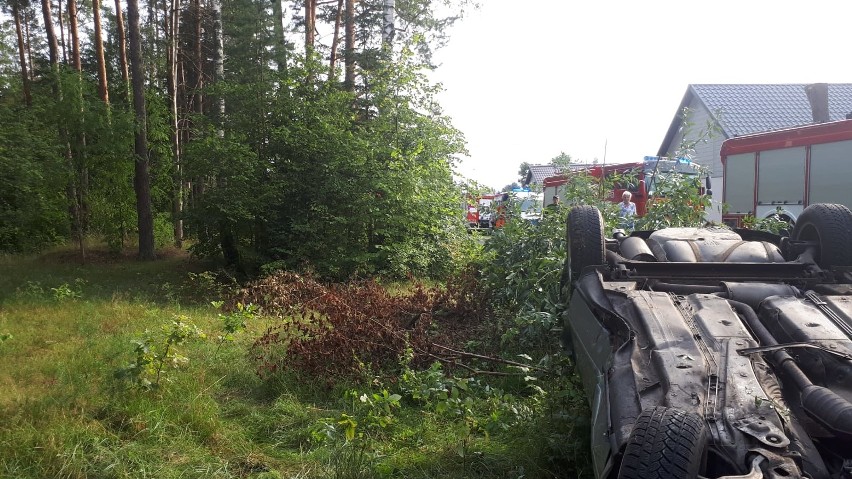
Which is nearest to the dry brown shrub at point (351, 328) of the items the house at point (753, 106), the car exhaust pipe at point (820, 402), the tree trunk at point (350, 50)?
the car exhaust pipe at point (820, 402)

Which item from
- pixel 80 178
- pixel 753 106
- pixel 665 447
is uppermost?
pixel 753 106

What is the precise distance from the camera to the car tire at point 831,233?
4242 millimetres

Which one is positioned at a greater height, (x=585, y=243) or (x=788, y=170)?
(x=788, y=170)

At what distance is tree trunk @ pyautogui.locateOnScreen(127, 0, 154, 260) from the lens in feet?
47.1

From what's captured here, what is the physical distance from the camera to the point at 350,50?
1486 cm

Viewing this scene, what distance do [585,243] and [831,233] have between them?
157cm

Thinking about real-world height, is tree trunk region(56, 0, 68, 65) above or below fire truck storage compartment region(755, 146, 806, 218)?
above

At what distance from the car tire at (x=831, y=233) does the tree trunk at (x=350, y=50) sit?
34.4ft

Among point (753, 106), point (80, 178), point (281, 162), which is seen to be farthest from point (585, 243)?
point (753, 106)

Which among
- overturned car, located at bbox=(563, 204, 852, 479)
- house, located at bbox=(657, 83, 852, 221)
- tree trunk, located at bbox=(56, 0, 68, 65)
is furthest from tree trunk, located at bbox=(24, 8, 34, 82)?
overturned car, located at bbox=(563, 204, 852, 479)

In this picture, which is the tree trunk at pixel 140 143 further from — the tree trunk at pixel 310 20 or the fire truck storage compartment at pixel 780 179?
the fire truck storage compartment at pixel 780 179

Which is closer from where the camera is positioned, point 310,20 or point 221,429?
point 221,429

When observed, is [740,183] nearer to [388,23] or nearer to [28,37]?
[388,23]

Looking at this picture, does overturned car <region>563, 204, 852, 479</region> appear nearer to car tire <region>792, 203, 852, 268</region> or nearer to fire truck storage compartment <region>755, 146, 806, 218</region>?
car tire <region>792, 203, 852, 268</region>
